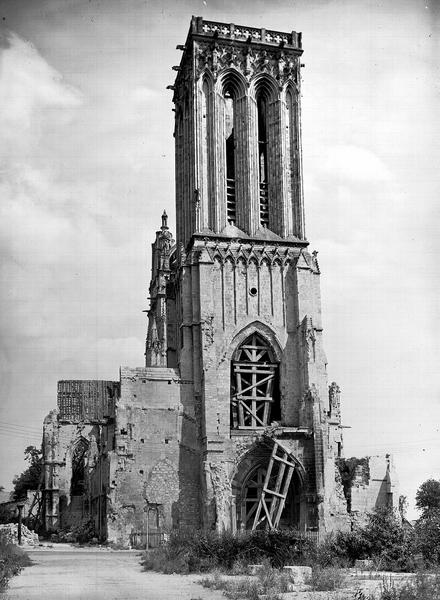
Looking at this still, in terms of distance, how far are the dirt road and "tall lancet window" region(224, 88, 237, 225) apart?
20013 millimetres

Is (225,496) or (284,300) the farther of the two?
(284,300)

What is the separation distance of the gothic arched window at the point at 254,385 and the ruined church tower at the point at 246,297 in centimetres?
6

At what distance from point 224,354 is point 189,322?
A: 2171 mm

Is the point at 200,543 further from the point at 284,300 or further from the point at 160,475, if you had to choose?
the point at 284,300

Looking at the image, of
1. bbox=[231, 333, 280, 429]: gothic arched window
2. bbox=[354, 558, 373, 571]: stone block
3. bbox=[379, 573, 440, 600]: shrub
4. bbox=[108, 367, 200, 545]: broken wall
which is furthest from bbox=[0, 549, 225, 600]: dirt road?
bbox=[231, 333, 280, 429]: gothic arched window

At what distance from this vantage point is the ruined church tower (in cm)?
3734

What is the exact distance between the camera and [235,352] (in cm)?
3941

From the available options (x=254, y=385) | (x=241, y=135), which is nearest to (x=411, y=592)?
(x=254, y=385)

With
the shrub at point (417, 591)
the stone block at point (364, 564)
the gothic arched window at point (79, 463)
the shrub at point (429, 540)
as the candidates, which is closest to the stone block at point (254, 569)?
the stone block at point (364, 564)

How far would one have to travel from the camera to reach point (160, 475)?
37250 mm

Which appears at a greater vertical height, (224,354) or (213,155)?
(213,155)

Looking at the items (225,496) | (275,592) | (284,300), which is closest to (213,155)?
(284,300)

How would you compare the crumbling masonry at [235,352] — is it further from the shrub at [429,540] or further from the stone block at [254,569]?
the stone block at [254,569]

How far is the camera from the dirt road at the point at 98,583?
1723cm
